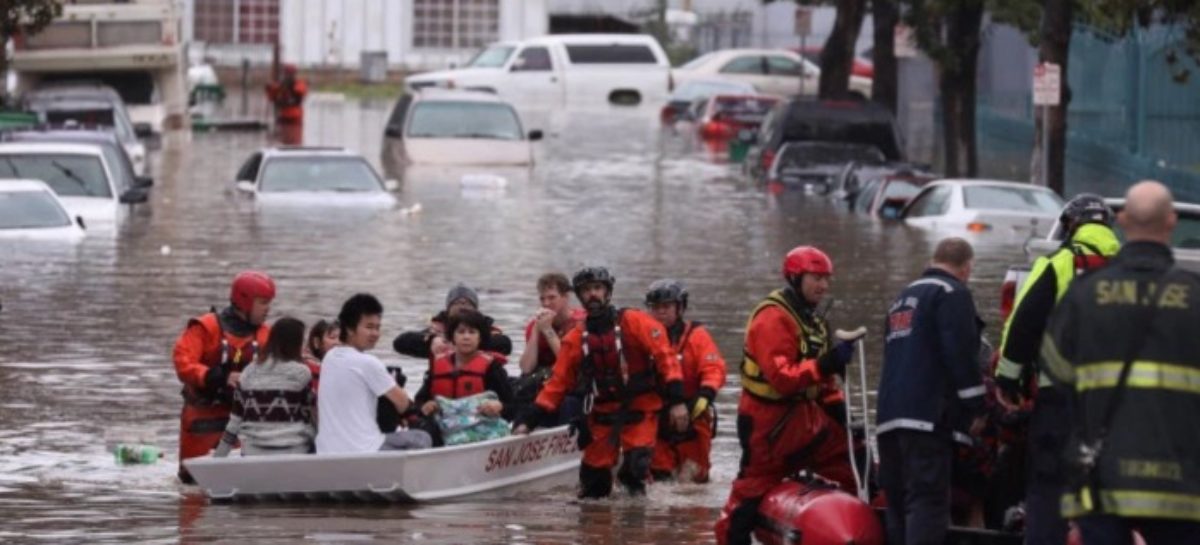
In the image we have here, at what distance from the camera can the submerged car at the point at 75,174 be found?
32969 millimetres

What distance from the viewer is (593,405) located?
1496 cm

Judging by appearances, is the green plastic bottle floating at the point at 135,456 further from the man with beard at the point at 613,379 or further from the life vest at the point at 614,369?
the life vest at the point at 614,369

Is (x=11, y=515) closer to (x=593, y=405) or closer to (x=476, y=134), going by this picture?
(x=593, y=405)

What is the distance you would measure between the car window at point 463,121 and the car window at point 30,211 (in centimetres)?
1709

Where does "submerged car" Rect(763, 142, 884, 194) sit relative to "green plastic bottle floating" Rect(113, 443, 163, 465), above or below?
above

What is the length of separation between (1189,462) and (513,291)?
18688 millimetres

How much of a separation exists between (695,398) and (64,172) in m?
19.2

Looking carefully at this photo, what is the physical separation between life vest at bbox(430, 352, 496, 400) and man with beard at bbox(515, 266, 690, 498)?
426mm

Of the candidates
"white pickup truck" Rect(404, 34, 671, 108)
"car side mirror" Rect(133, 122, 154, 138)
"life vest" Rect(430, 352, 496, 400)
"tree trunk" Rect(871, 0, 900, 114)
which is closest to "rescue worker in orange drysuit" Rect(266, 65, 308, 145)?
"white pickup truck" Rect(404, 34, 671, 108)

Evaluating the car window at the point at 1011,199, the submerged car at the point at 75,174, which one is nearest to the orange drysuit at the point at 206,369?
the submerged car at the point at 75,174

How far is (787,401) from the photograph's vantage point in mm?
12758

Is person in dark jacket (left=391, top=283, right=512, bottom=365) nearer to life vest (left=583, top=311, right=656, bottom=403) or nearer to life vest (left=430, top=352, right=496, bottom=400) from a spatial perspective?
life vest (left=430, top=352, right=496, bottom=400)

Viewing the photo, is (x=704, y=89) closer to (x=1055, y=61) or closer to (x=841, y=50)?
(x=841, y=50)

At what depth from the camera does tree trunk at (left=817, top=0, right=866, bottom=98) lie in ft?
172
